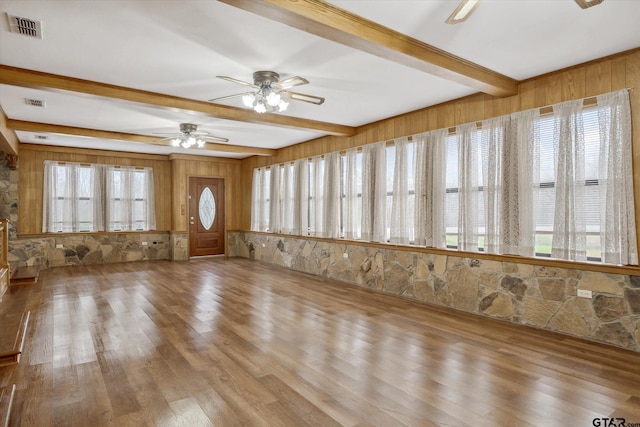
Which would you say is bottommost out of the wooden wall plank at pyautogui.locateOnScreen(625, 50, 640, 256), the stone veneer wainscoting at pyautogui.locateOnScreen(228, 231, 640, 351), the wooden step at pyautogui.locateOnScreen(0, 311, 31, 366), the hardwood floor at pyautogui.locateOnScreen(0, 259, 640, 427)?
the hardwood floor at pyautogui.locateOnScreen(0, 259, 640, 427)

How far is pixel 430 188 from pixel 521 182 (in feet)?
4.11

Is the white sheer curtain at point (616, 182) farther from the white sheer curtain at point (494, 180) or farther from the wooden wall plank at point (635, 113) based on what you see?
the white sheer curtain at point (494, 180)

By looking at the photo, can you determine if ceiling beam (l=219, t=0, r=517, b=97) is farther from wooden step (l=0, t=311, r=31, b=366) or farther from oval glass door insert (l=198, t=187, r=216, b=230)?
oval glass door insert (l=198, t=187, r=216, b=230)

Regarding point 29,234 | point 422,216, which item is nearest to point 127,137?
point 29,234

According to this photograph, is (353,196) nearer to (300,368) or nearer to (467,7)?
(300,368)

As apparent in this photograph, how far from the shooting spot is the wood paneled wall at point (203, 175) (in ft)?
31.5

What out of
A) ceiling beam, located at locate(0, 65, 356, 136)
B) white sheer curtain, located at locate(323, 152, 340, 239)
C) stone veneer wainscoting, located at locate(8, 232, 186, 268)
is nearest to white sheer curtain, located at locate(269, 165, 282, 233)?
white sheer curtain, located at locate(323, 152, 340, 239)

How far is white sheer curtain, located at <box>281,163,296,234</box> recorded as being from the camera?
831 centimetres

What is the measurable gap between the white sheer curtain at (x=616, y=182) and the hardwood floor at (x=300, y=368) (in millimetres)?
967

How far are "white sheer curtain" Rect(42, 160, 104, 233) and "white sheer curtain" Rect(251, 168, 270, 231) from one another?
3.61 m

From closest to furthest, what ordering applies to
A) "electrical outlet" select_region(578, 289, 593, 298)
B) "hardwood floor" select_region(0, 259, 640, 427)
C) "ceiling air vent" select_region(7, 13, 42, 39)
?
"hardwood floor" select_region(0, 259, 640, 427)
"ceiling air vent" select_region(7, 13, 42, 39)
"electrical outlet" select_region(578, 289, 593, 298)

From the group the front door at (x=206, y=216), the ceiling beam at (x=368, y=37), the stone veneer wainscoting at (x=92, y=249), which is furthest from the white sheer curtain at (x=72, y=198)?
the ceiling beam at (x=368, y=37)

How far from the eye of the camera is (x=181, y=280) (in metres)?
6.83

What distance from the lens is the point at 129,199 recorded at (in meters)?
9.20
